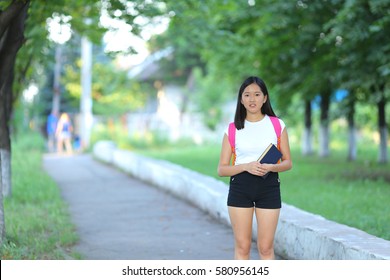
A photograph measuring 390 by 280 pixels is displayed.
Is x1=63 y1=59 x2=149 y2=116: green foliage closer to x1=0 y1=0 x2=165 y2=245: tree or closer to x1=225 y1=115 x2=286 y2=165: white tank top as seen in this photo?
x1=0 y1=0 x2=165 y2=245: tree

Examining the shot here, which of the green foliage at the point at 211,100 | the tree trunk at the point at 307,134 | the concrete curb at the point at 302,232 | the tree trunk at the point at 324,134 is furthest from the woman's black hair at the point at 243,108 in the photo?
the green foliage at the point at 211,100

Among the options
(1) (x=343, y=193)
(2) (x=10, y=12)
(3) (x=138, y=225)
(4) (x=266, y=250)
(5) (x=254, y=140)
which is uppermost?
(2) (x=10, y=12)

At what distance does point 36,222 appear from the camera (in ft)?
35.0

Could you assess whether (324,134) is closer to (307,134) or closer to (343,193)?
(307,134)

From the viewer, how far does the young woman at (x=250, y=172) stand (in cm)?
590

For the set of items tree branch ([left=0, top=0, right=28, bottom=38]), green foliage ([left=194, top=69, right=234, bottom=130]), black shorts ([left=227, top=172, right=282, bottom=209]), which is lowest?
black shorts ([left=227, top=172, right=282, bottom=209])

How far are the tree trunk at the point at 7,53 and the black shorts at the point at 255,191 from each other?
10.7 feet

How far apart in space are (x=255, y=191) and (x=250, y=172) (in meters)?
0.16

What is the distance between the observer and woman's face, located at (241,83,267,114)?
594 centimetres

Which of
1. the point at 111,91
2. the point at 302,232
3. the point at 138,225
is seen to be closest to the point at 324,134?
the point at 138,225

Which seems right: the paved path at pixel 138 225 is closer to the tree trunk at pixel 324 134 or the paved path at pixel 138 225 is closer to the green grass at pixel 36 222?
the green grass at pixel 36 222

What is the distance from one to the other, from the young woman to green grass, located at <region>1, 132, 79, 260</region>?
9.19ft

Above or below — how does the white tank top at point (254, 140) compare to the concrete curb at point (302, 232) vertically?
above

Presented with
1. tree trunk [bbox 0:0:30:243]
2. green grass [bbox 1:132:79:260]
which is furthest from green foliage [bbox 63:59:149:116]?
tree trunk [bbox 0:0:30:243]
